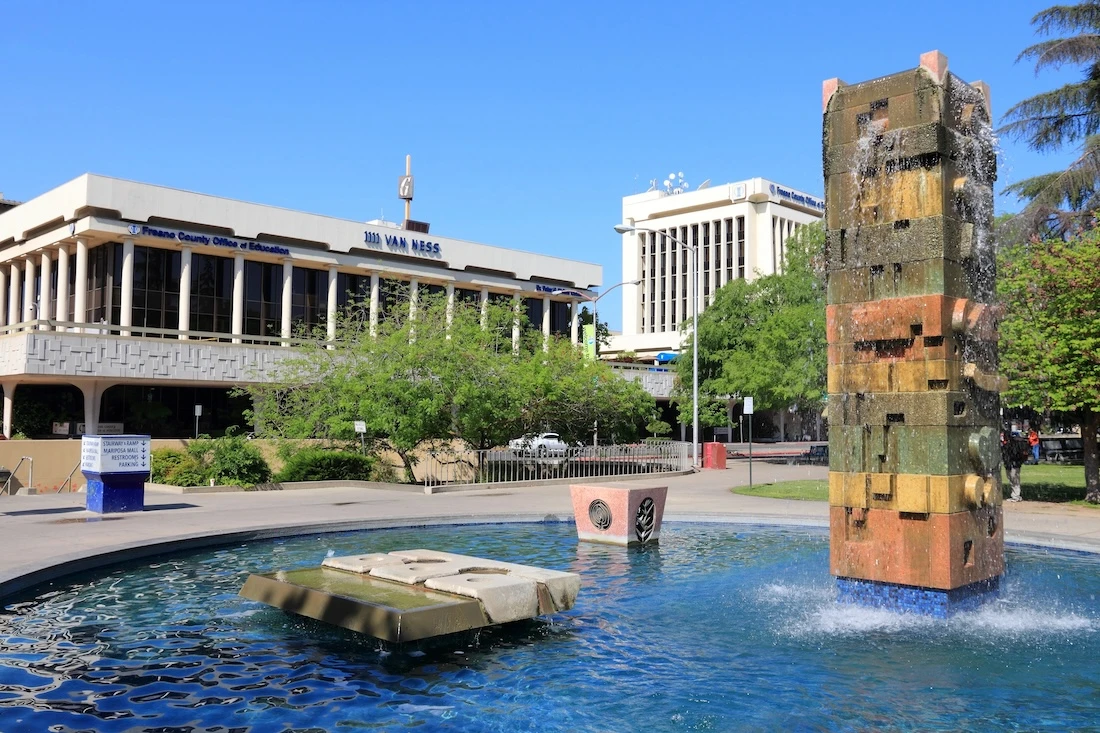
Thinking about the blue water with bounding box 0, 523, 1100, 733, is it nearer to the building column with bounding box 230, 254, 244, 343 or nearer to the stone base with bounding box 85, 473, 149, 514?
the stone base with bounding box 85, 473, 149, 514

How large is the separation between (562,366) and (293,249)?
84.6 feet

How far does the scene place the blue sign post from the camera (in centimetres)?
1955

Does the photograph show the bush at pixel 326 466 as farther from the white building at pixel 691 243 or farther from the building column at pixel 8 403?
the white building at pixel 691 243

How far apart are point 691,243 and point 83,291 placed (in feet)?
245

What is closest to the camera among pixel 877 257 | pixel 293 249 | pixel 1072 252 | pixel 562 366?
pixel 877 257

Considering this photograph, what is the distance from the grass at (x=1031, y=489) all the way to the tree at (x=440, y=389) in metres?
8.29

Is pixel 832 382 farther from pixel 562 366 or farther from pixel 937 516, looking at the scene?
pixel 562 366

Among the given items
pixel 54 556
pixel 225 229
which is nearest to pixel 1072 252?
pixel 54 556

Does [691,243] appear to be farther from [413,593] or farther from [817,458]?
[413,593]

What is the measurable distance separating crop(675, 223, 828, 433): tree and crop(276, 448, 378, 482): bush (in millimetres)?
18328

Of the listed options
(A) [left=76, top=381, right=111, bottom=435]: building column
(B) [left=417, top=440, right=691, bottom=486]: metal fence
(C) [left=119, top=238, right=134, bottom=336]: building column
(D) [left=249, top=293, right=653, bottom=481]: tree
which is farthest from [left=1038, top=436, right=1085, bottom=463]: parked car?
(C) [left=119, top=238, right=134, bottom=336]: building column

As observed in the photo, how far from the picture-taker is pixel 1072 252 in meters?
21.8

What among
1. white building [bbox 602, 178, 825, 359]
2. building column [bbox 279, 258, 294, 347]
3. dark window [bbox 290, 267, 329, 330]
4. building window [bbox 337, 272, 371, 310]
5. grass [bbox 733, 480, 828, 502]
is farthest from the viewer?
white building [bbox 602, 178, 825, 359]

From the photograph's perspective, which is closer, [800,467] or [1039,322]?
[1039,322]
